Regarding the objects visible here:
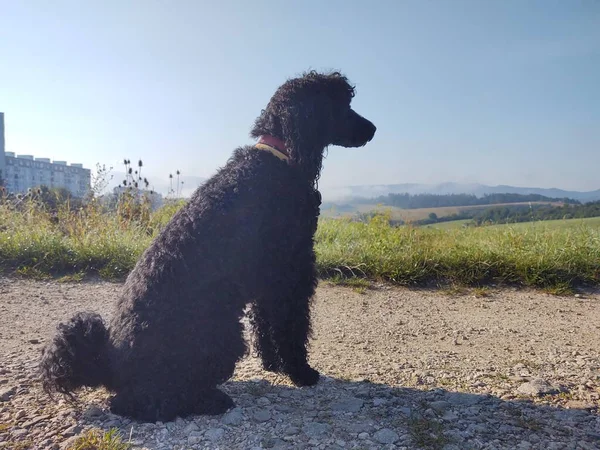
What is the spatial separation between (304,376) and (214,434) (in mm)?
856

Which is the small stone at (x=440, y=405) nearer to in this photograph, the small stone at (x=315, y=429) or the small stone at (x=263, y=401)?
the small stone at (x=315, y=429)

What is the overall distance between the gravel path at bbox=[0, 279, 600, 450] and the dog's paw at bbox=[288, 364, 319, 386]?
6 centimetres

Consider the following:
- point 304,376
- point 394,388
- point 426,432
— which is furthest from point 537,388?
point 304,376

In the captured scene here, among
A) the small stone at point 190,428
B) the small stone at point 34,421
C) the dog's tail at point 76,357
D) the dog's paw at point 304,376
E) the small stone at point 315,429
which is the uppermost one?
the dog's tail at point 76,357

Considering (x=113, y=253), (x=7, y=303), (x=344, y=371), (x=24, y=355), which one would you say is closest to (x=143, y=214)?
(x=113, y=253)

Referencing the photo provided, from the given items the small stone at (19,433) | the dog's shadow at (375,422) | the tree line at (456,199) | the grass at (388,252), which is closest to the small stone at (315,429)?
the dog's shadow at (375,422)

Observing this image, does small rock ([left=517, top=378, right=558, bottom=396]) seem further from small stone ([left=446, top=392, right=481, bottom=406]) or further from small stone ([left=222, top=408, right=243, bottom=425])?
small stone ([left=222, top=408, right=243, bottom=425])

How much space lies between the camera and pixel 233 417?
9.00ft

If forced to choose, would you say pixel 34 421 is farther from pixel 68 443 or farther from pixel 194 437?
pixel 194 437

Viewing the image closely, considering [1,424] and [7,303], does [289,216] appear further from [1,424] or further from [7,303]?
[7,303]

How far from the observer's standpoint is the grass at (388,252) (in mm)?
5980

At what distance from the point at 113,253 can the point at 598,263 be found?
6.56 m

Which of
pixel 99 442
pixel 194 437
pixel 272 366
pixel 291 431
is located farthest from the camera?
pixel 272 366

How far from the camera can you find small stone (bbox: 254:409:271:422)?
2.76 m
